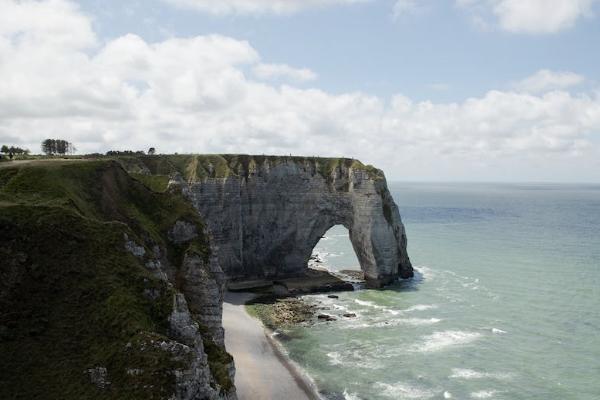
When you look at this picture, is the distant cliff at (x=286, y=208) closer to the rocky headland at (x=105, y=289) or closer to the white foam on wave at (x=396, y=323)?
the white foam on wave at (x=396, y=323)

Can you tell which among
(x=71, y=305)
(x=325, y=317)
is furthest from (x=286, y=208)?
(x=71, y=305)

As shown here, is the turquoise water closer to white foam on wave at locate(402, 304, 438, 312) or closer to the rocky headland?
white foam on wave at locate(402, 304, 438, 312)

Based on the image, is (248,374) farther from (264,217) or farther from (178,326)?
(264,217)

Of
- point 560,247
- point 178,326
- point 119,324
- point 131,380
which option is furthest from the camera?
point 560,247

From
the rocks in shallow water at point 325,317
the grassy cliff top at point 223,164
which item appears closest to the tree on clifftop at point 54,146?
the grassy cliff top at point 223,164

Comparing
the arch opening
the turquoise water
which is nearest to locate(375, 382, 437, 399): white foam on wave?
the turquoise water

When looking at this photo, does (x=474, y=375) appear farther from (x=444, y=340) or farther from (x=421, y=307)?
(x=421, y=307)

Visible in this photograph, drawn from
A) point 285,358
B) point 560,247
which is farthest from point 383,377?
point 560,247
